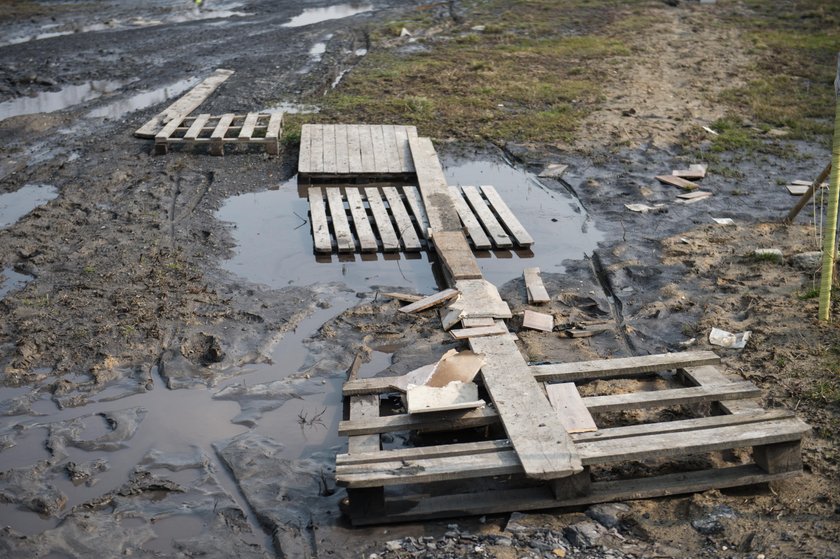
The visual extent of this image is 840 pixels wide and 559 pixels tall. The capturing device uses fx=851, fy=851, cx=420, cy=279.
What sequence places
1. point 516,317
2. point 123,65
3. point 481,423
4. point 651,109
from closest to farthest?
point 481,423
point 516,317
point 651,109
point 123,65

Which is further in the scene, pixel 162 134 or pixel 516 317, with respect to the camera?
pixel 162 134

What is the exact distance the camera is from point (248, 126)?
34.4 feet

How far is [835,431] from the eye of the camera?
4.85 m

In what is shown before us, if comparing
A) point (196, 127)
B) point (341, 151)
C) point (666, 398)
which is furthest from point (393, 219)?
point (666, 398)

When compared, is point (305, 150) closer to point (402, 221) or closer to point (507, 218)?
point (402, 221)

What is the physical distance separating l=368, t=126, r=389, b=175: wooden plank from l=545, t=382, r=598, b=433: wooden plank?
186 inches

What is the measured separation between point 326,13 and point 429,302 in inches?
626


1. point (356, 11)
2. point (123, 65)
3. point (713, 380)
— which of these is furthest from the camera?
point (356, 11)

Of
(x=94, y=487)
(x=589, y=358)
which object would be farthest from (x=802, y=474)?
(x=94, y=487)

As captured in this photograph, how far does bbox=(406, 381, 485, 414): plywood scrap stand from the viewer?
4.70m

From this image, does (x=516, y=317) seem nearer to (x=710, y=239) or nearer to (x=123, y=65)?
(x=710, y=239)

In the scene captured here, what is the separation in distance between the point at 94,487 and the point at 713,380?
11.8ft

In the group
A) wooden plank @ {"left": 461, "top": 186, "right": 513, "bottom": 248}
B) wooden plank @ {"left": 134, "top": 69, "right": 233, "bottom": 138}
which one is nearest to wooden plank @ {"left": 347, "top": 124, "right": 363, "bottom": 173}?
wooden plank @ {"left": 461, "top": 186, "right": 513, "bottom": 248}

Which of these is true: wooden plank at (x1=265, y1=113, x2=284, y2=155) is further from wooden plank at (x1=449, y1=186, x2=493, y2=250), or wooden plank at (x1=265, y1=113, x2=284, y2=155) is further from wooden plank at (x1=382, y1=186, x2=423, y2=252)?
wooden plank at (x1=449, y1=186, x2=493, y2=250)
